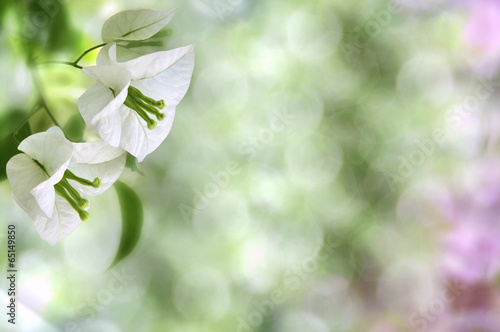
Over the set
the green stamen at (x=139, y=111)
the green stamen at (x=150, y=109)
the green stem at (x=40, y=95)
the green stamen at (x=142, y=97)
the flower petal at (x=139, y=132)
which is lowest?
the green stem at (x=40, y=95)

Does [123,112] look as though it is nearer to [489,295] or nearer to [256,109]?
[256,109]

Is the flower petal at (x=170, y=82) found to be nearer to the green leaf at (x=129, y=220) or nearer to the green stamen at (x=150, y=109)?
the green stamen at (x=150, y=109)

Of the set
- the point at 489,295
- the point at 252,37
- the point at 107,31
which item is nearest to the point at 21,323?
the point at 107,31

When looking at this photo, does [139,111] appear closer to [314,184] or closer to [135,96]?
[135,96]

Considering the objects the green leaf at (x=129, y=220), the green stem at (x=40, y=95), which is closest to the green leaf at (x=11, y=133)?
the green stem at (x=40, y=95)

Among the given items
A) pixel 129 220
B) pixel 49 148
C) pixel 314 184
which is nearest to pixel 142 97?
pixel 49 148
